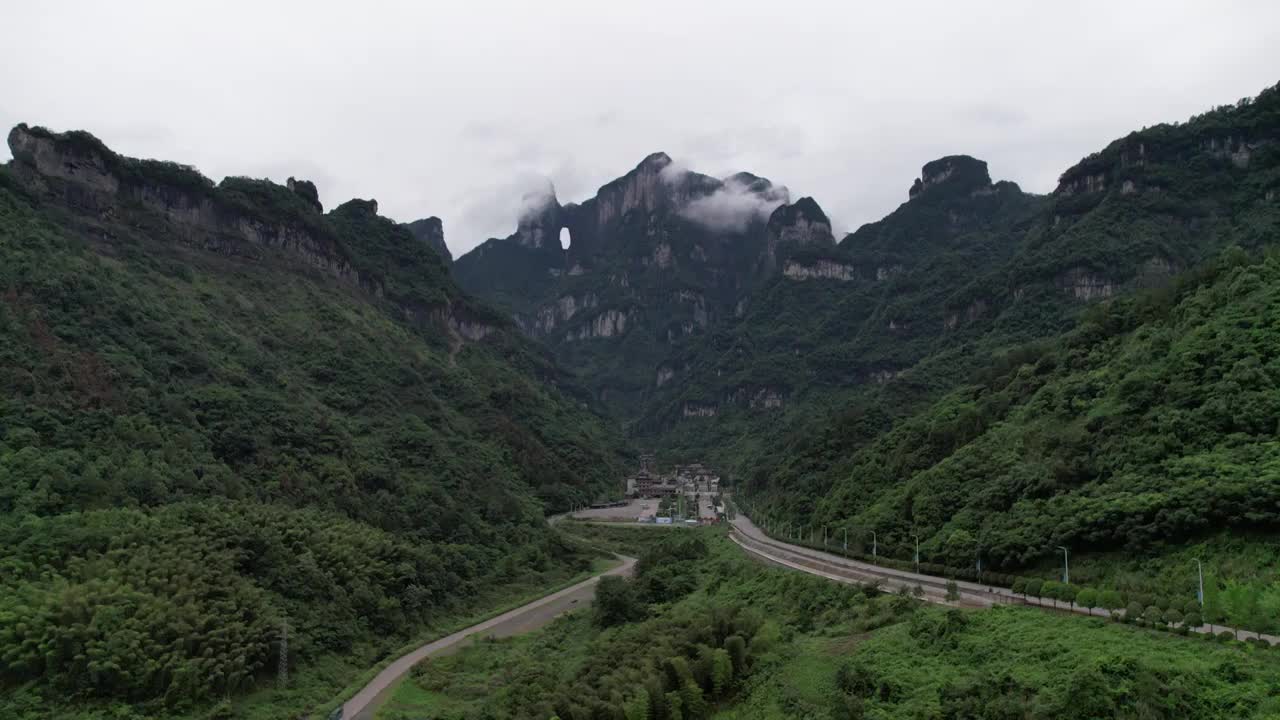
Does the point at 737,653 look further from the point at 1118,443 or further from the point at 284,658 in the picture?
the point at 284,658

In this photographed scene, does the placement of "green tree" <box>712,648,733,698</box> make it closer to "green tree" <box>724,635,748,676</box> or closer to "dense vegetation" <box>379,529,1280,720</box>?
"dense vegetation" <box>379,529,1280,720</box>

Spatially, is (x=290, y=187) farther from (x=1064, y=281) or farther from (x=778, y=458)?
(x=1064, y=281)

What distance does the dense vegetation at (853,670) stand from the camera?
23766 millimetres

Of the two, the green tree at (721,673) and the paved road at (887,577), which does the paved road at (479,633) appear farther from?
the green tree at (721,673)

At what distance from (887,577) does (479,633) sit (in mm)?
30193

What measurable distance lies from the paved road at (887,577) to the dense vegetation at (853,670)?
2.29 m

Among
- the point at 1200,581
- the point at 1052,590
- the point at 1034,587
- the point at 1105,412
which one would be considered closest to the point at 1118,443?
the point at 1105,412

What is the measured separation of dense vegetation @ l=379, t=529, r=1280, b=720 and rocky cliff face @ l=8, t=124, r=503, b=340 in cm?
8037

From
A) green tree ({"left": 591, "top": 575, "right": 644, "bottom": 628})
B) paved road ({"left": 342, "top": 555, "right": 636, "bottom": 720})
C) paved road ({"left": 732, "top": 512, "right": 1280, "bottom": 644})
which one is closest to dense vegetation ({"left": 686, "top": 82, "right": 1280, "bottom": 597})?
paved road ({"left": 732, "top": 512, "right": 1280, "bottom": 644})

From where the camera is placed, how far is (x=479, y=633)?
201ft

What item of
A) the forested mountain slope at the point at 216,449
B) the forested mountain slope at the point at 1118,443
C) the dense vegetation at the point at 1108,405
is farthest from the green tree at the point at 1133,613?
the forested mountain slope at the point at 216,449

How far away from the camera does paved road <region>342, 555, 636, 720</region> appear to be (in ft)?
153

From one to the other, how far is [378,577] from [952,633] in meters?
42.5

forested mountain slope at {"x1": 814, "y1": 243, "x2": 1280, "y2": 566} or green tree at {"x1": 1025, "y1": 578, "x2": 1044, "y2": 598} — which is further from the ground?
forested mountain slope at {"x1": 814, "y1": 243, "x2": 1280, "y2": 566}
